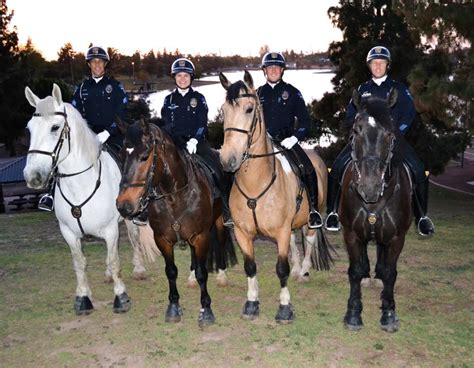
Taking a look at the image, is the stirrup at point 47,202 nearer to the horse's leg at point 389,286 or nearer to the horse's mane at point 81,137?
the horse's mane at point 81,137

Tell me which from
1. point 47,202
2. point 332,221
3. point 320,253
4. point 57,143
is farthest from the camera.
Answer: point 320,253

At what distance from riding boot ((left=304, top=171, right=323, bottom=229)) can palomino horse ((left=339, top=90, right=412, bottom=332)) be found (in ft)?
2.73

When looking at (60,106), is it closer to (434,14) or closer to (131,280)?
(131,280)

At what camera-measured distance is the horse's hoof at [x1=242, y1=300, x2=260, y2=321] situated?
6.61 meters

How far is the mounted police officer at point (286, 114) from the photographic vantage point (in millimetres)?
7020

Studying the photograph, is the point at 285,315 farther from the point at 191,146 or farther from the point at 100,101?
the point at 100,101

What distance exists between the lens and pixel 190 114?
7312 mm

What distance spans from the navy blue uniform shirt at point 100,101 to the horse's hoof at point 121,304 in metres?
2.67

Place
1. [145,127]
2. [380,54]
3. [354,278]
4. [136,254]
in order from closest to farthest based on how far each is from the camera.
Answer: [145,127], [354,278], [380,54], [136,254]

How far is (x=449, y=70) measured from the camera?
49.2 ft

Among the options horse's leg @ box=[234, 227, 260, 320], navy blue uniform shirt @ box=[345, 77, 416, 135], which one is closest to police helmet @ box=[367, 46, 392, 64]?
navy blue uniform shirt @ box=[345, 77, 416, 135]

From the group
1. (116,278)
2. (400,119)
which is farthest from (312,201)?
(116,278)

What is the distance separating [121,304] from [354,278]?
3.59m

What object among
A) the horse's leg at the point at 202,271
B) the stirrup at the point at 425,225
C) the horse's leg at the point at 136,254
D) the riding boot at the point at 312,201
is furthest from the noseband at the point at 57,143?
the stirrup at the point at 425,225
